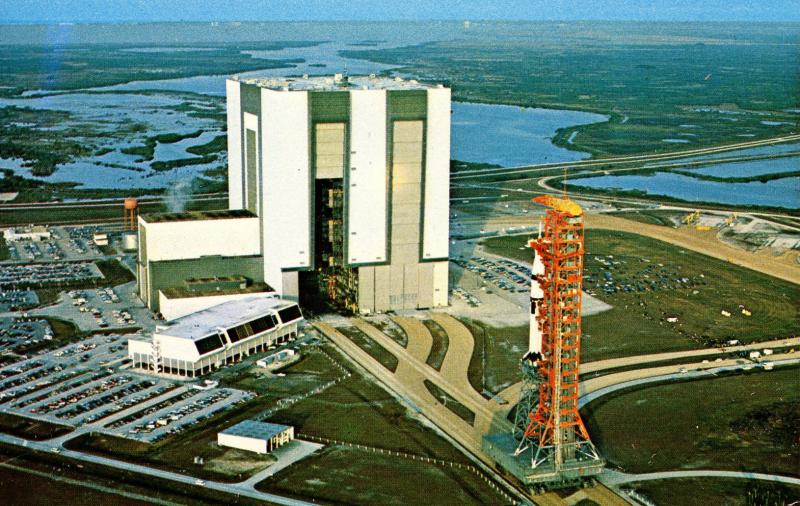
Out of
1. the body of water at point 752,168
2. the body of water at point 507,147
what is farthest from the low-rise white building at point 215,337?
the body of water at point 752,168

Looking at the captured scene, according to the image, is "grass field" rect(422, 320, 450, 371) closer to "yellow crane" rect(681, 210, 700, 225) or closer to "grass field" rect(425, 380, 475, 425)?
"grass field" rect(425, 380, 475, 425)

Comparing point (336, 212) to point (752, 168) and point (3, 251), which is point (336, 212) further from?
point (752, 168)

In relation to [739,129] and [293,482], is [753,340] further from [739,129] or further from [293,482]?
[739,129]

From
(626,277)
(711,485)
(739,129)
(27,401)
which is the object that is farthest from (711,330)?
(739,129)

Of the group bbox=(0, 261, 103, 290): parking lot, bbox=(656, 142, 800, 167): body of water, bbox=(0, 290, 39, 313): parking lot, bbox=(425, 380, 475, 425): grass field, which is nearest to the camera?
bbox=(425, 380, 475, 425): grass field

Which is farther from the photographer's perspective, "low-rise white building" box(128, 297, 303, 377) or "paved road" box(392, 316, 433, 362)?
"paved road" box(392, 316, 433, 362)

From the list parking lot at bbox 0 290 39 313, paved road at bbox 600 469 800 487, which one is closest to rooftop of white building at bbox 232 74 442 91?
parking lot at bbox 0 290 39 313

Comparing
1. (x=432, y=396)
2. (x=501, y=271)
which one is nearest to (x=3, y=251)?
(x=501, y=271)
